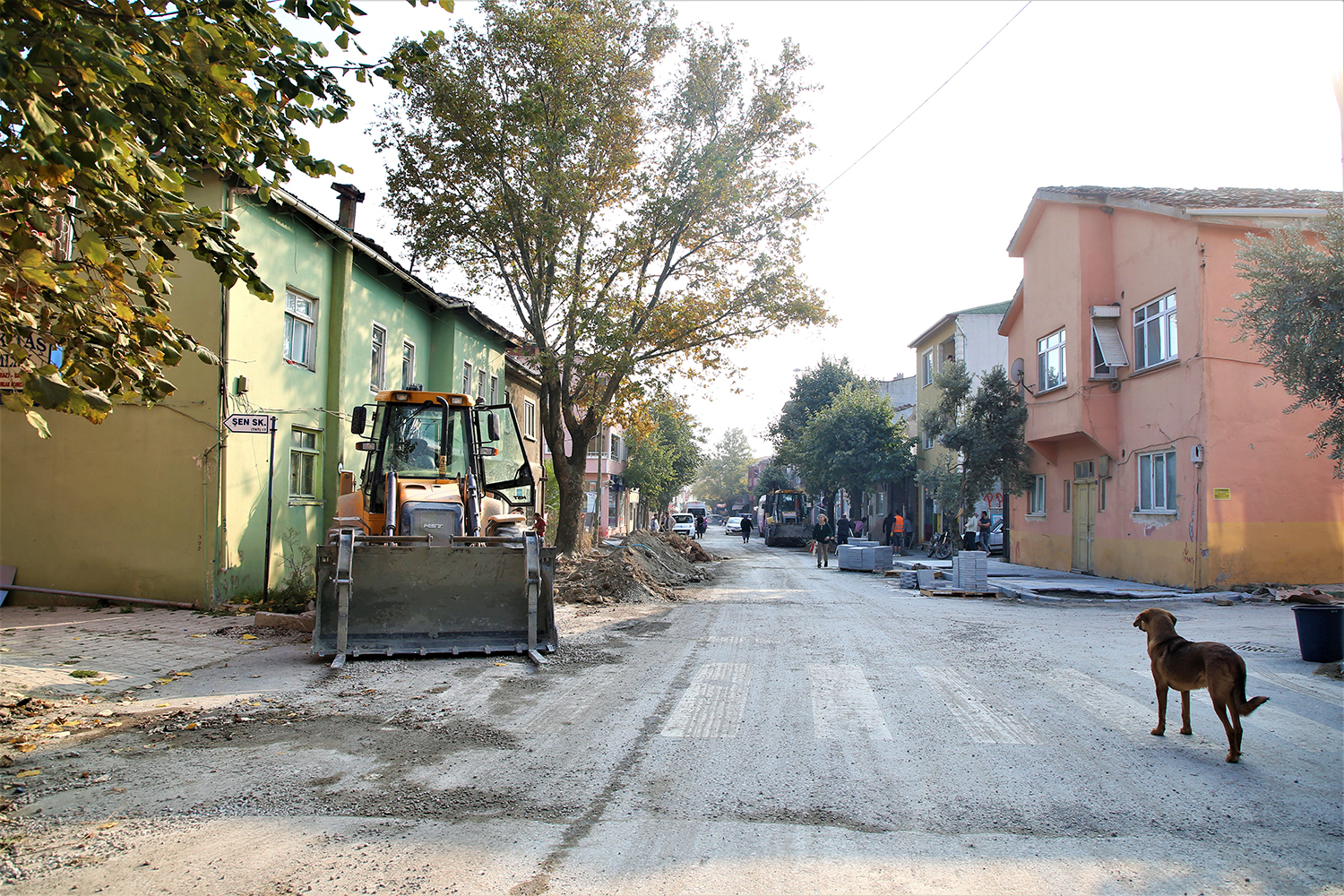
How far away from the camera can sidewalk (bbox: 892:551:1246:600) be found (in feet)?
51.9

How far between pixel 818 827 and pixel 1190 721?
12.8 ft

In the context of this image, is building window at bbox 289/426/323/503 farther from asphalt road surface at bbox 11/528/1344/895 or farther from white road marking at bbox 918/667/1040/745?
white road marking at bbox 918/667/1040/745

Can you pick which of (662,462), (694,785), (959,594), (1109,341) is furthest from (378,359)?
(662,462)

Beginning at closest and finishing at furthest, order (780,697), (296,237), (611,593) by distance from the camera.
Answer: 1. (780,697)
2. (296,237)
3. (611,593)

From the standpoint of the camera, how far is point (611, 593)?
54.4 ft

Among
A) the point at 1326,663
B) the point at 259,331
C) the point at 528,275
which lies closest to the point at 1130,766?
the point at 1326,663

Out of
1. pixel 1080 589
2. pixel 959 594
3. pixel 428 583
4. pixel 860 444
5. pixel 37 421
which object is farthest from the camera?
pixel 860 444

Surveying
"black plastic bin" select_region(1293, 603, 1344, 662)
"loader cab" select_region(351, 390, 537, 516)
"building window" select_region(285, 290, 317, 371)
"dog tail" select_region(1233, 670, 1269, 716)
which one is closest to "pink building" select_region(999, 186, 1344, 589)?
"black plastic bin" select_region(1293, 603, 1344, 662)

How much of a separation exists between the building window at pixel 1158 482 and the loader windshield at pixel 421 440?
1446 cm

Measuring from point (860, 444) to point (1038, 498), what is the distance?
49.0ft

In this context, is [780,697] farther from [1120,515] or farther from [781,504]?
[781,504]

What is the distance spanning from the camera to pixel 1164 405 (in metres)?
17.9

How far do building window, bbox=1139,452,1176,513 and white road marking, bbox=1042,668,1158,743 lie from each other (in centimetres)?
1093

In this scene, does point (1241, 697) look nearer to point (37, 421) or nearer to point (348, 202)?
point (37, 421)
